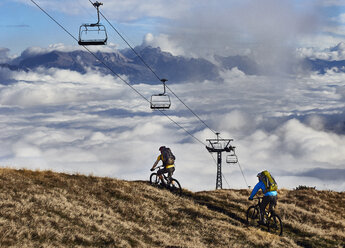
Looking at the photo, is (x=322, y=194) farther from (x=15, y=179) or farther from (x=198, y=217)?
(x=15, y=179)

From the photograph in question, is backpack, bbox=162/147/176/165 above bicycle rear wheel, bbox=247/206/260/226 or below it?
above

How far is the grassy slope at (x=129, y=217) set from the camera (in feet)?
54.2

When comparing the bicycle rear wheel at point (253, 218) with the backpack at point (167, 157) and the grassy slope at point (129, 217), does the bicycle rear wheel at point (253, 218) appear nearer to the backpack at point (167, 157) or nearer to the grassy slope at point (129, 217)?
the grassy slope at point (129, 217)

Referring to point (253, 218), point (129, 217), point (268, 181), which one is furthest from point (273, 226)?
point (129, 217)

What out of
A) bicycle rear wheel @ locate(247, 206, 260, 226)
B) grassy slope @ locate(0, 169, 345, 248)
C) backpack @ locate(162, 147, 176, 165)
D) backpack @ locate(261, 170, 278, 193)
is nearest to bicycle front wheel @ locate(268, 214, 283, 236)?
grassy slope @ locate(0, 169, 345, 248)

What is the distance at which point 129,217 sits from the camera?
20984 mm

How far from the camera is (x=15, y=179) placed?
75.9ft

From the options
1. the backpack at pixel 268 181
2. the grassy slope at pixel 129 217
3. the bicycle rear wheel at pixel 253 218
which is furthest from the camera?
the bicycle rear wheel at pixel 253 218

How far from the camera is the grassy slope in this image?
1652cm

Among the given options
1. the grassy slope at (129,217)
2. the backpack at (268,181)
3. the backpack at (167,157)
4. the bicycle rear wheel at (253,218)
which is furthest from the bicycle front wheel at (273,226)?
the backpack at (167,157)

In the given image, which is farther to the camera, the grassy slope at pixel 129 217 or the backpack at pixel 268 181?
the backpack at pixel 268 181

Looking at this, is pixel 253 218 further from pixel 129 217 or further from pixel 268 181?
pixel 129 217

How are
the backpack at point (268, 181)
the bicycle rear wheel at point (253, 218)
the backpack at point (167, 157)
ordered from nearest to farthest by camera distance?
1. the backpack at point (268, 181)
2. the bicycle rear wheel at point (253, 218)
3. the backpack at point (167, 157)

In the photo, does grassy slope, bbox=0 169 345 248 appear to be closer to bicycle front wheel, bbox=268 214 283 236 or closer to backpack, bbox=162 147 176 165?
bicycle front wheel, bbox=268 214 283 236
